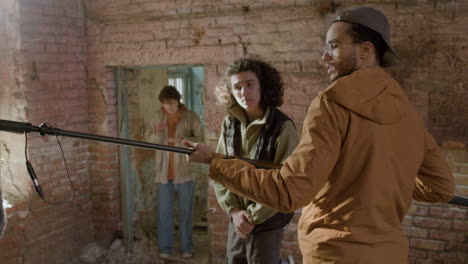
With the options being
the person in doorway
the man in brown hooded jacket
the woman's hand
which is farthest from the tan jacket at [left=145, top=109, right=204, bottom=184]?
the man in brown hooded jacket

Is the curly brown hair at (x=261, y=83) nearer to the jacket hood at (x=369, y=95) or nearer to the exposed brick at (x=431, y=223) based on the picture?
the jacket hood at (x=369, y=95)

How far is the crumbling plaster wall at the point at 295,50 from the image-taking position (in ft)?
9.83

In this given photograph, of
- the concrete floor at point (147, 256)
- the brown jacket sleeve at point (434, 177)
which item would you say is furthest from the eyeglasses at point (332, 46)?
the concrete floor at point (147, 256)

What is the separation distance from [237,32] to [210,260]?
7.45 ft

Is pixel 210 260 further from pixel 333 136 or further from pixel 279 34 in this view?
pixel 333 136

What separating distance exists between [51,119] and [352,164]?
3.16 m

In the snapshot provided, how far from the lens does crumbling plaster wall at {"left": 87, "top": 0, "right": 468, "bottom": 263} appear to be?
118 inches

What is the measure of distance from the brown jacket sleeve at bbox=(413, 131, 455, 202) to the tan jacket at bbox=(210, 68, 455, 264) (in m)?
0.13

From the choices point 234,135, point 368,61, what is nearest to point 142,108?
point 234,135

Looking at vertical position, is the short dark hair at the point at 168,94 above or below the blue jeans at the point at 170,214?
above

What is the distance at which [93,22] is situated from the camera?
407 cm

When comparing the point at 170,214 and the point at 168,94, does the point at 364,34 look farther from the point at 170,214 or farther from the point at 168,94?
the point at 170,214

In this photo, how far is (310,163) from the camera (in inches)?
52.8

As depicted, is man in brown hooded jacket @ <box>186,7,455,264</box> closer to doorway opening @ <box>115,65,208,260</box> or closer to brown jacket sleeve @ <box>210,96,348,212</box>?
brown jacket sleeve @ <box>210,96,348,212</box>
